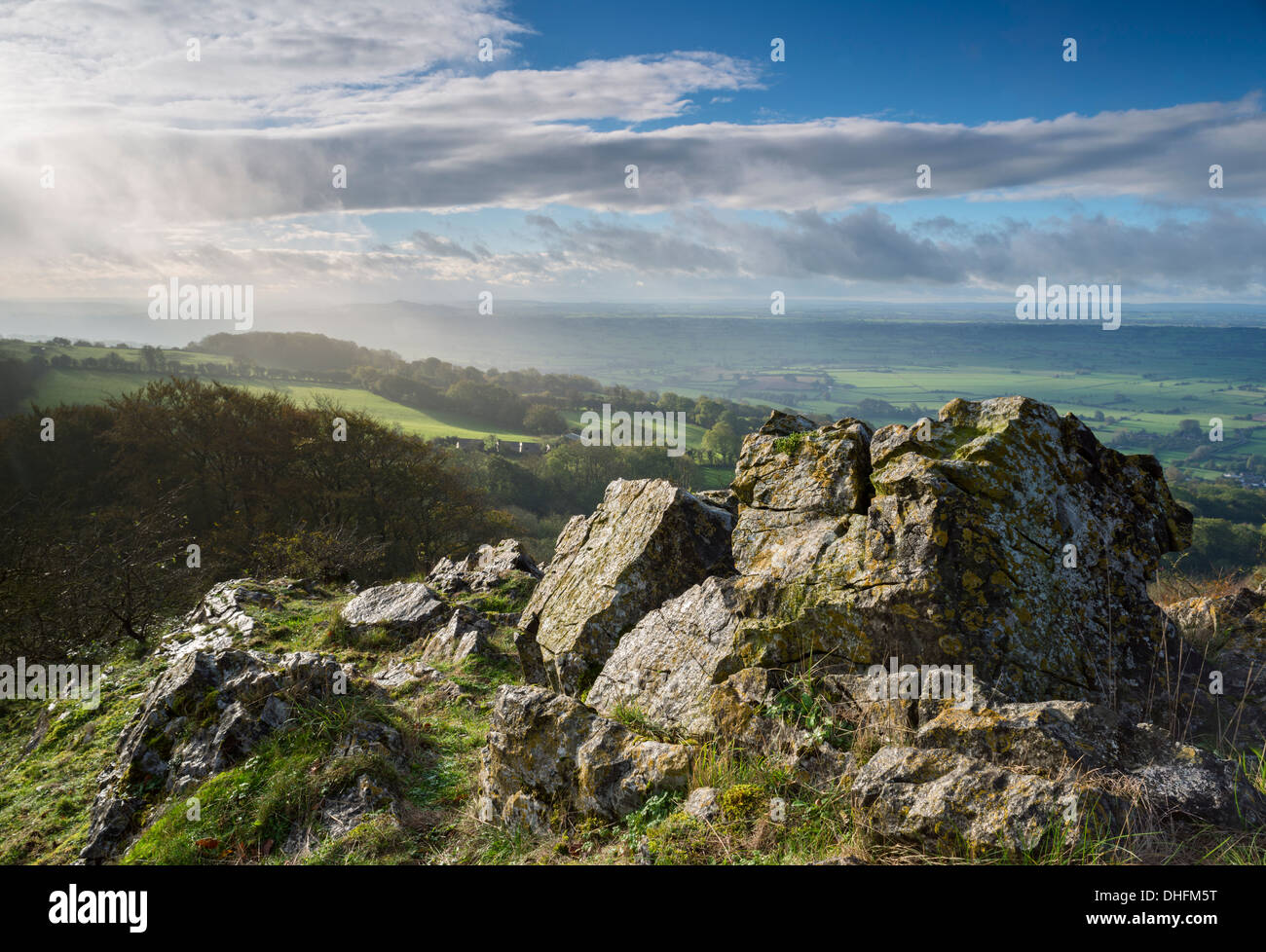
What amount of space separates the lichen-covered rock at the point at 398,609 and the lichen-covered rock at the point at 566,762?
5952mm

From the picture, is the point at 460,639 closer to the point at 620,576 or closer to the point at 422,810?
the point at 620,576

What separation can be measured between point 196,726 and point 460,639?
3.87 m

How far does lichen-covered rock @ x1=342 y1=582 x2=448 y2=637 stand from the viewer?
11.9m

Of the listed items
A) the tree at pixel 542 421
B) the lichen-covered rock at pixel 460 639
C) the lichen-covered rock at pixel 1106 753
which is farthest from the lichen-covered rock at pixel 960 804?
the tree at pixel 542 421

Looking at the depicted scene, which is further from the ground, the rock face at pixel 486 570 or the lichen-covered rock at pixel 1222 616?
the lichen-covered rock at pixel 1222 616

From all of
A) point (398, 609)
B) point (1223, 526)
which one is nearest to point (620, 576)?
point (398, 609)

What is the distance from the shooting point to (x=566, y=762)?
5812mm

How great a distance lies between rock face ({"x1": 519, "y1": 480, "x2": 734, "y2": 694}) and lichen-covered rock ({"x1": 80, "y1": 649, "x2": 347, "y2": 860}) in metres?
2.57

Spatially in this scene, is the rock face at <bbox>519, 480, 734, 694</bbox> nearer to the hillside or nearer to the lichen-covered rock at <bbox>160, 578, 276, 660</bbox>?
the hillside

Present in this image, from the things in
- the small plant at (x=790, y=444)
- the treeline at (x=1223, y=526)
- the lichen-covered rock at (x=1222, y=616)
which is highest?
the small plant at (x=790, y=444)

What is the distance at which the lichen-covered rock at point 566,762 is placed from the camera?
17.8 feet

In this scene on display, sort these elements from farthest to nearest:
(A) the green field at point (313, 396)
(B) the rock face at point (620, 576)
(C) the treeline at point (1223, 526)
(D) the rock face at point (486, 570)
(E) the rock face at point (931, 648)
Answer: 1. (A) the green field at point (313, 396)
2. (C) the treeline at point (1223, 526)
3. (D) the rock face at point (486, 570)
4. (B) the rock face at point (620, 576)
5. (E) the rock face at point (931, 648)

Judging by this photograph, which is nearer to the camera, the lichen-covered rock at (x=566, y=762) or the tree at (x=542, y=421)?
the lichen-covered rock at (x=566, y=762)

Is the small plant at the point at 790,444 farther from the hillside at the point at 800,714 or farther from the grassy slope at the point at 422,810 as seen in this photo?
the grassy slope at the point at 422,810
